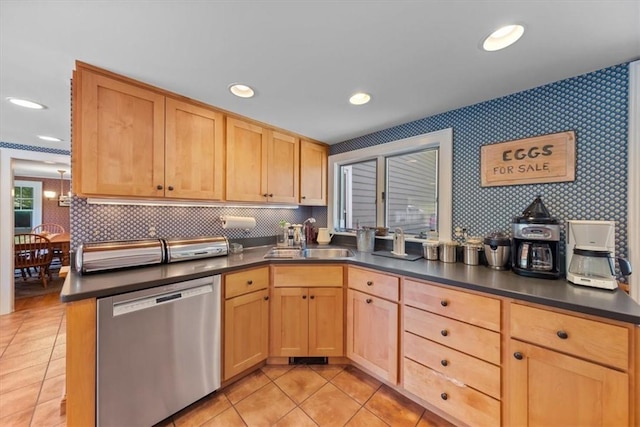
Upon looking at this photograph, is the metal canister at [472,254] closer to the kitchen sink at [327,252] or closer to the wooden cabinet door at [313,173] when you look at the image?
the kitchen sink at [327,252]

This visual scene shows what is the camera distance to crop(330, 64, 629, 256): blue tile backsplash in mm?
1353

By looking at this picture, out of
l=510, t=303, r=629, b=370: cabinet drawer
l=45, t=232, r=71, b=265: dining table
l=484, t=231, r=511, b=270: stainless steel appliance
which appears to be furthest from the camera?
l=45, t=232, r=71, b=265: dining table

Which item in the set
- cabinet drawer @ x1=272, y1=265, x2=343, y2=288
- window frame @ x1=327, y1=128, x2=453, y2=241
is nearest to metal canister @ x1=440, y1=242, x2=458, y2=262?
window frame @ x1=327, y1=128, x2=453, y2=241

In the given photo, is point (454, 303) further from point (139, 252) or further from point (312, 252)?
point (139, 252)

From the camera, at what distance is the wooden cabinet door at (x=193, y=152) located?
5.66 ft

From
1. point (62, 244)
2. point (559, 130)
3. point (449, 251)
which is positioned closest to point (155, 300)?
point (449, 251)

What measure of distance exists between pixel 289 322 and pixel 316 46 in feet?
6.20

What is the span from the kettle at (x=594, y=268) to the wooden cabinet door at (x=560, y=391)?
0.42m

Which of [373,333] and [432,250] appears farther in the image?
[432,250]

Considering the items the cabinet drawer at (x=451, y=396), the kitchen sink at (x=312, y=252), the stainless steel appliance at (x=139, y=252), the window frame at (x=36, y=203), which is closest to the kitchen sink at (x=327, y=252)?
the kitchen sink at (x=312, y=252)

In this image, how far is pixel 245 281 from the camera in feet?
5.85

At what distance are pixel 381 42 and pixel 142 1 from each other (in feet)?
3.40

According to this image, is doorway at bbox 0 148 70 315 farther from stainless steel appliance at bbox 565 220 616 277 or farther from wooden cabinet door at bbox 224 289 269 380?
stainless steel appliance at bbox 565 220 616 277

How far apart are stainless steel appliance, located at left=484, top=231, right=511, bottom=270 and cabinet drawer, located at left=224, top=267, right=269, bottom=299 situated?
1618 mm
